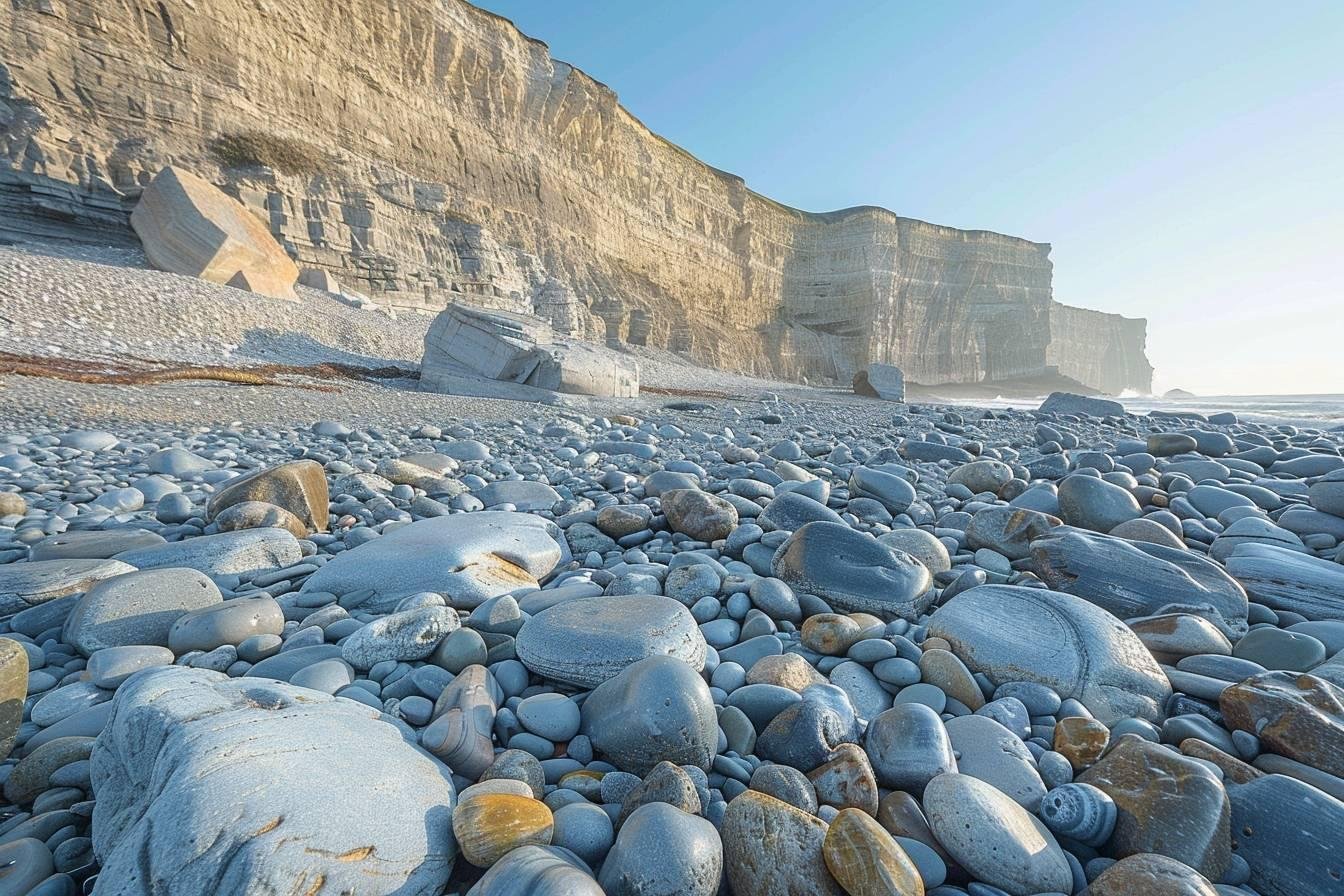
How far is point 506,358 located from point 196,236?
7.38m

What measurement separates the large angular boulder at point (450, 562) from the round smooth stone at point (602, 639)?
17.9 inches

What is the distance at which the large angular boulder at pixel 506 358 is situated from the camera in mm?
9406

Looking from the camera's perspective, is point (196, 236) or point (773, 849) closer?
point (773, 849)

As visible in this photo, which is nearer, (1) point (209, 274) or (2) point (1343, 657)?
(2) point (1343, 657)

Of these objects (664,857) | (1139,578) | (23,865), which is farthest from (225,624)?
(1139,578)

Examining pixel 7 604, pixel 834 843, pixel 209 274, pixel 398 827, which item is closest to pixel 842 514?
pixel 834 843

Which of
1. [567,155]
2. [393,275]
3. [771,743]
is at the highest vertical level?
[567,155]

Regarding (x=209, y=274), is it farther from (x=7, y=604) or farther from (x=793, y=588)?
(x=793, y=588)

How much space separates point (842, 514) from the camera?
2791mm

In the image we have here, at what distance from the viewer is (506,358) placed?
940 cm

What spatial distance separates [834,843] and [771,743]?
0.33m

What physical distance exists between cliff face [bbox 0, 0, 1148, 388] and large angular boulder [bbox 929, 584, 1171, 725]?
17365 millimetres

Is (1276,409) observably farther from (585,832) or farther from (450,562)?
(585,832)

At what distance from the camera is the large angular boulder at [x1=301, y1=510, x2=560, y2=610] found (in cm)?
186
